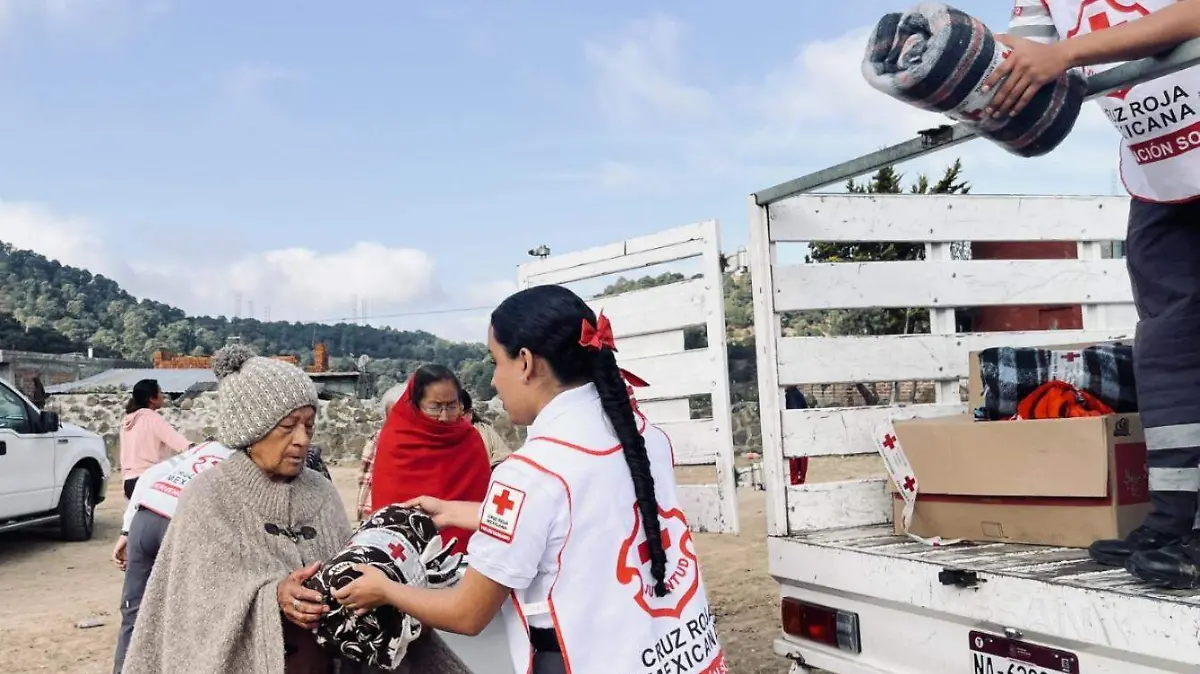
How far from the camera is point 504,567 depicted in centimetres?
180

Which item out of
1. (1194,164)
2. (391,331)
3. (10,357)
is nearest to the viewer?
(1194,164)

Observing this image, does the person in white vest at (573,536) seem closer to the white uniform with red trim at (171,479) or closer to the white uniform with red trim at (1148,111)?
the white uniform with red trim at (1148,111)

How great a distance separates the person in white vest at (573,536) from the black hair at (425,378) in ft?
6.49

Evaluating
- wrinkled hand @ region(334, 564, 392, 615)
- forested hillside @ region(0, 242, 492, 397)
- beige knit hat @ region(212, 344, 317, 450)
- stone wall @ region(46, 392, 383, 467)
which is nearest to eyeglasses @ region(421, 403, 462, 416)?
beige knit hat @ region(212, 344, 317, 450)

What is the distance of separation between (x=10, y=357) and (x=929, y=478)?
39.6 metres

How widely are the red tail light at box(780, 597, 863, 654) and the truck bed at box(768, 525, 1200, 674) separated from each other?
24mm

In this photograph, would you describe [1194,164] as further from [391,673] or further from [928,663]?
[391,673]

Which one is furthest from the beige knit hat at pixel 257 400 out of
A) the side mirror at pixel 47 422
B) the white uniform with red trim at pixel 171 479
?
the side mirror at pixel 47 422

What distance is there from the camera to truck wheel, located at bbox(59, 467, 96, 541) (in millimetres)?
9898

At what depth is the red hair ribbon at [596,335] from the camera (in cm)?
192

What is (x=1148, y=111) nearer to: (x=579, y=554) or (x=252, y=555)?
(x=579, y=554)

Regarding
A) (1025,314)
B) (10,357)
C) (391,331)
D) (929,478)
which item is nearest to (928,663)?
(929,478)

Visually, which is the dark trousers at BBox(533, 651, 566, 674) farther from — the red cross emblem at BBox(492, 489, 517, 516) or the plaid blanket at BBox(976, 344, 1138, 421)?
the plaid blanket at BBox(976, 344, 1138, 421)

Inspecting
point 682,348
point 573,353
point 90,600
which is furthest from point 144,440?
point 573,353
